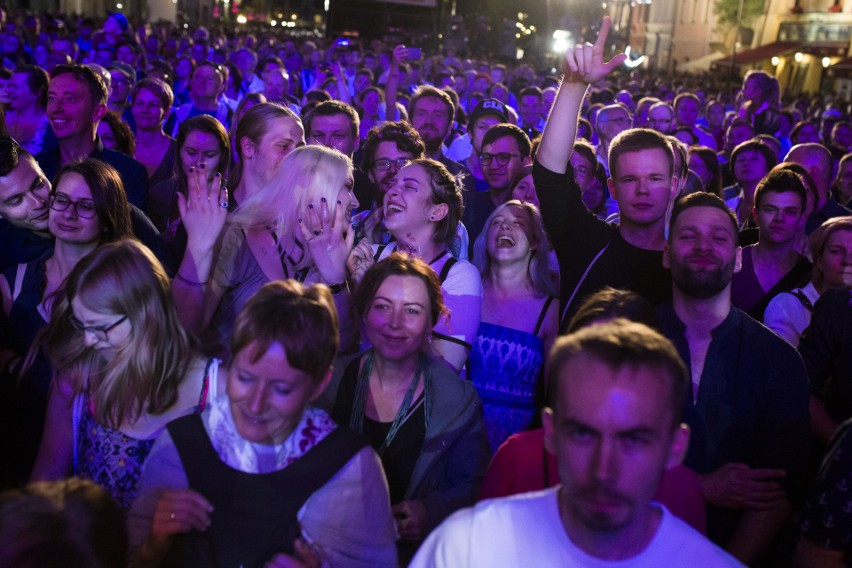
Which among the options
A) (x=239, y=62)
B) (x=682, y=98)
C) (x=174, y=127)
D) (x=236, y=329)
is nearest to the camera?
(x=236, y=329)

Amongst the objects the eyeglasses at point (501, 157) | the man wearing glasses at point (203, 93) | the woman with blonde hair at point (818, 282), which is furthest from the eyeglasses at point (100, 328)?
the man wearing glasses at point (203, 93)

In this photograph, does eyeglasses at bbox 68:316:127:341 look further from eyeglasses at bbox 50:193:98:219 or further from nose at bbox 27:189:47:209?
nose at bbox 27:189:47:209

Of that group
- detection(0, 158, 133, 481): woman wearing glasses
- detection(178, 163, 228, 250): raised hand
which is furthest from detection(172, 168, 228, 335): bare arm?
detection(0, 158, 133, 481): woman wearing glasses

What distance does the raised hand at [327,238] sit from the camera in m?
3.10

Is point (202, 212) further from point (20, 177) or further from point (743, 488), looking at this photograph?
point (743, 488)

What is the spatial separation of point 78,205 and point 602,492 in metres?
2.40

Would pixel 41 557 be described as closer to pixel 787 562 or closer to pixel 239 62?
pixel 787 562

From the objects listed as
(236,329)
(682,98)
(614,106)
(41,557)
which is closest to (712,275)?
(236,329)

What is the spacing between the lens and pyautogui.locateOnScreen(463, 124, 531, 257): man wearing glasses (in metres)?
5.02

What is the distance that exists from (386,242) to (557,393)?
2.30 meters

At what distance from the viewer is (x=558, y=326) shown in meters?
3.43

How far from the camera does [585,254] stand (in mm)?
3256

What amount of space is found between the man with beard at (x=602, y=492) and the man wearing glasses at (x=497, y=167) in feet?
11.1

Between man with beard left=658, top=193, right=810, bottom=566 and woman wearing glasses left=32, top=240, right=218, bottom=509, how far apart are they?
154cm
